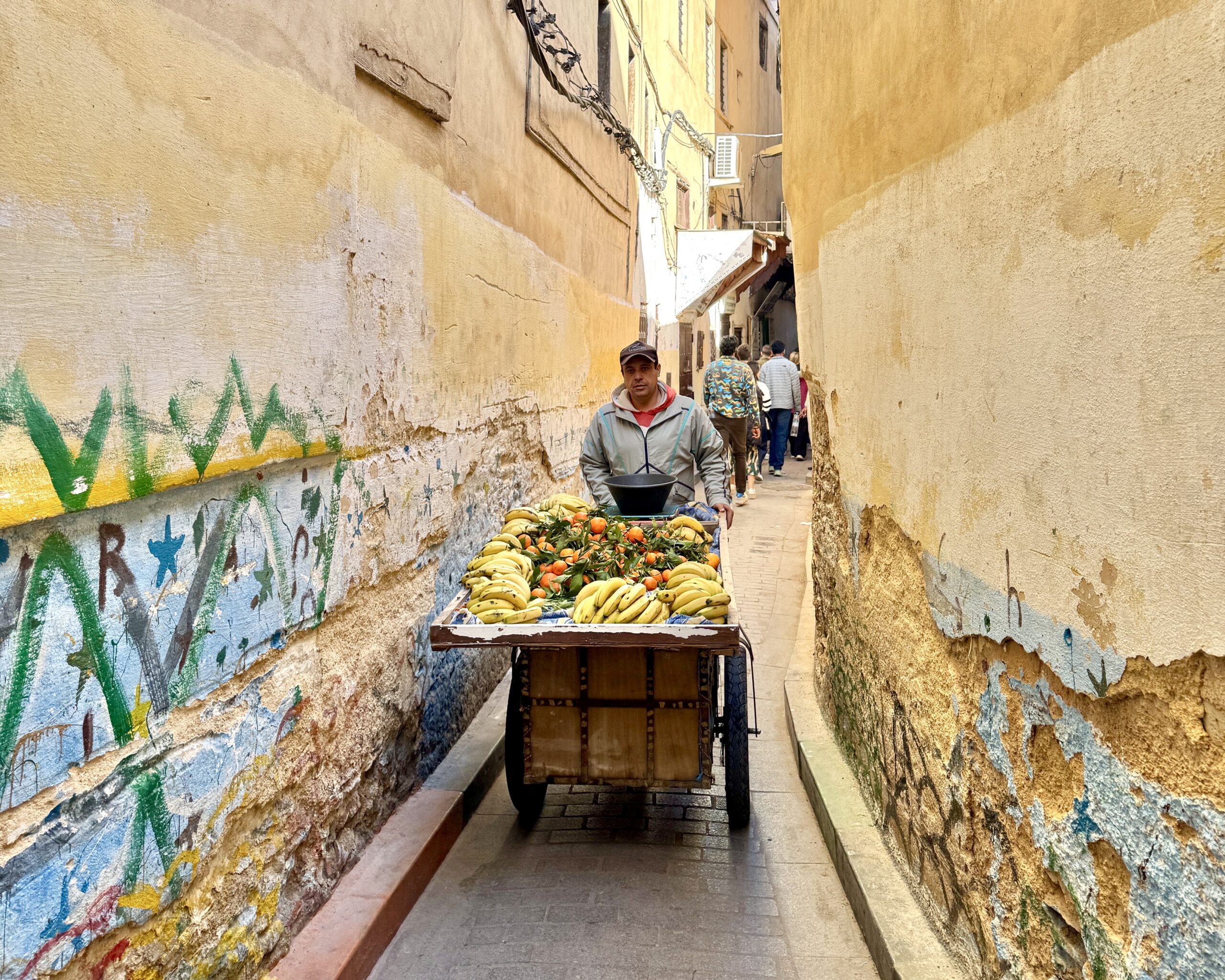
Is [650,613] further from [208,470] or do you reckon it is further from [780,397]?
[780,397]

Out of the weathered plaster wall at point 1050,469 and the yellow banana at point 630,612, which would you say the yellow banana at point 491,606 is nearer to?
the yellow banana at point 630,612

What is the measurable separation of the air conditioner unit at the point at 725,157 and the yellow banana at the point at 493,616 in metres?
20.2

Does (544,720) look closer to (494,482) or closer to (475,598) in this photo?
(475,598)


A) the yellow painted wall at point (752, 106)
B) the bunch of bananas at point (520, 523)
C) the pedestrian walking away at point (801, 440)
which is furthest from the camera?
the yellow painted wall at point (752, 106)

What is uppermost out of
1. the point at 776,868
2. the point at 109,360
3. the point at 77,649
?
the point at 109,360

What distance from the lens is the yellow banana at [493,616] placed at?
3.35m

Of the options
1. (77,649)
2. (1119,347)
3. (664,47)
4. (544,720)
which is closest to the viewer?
(1119,347)

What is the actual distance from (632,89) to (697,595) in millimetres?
10800

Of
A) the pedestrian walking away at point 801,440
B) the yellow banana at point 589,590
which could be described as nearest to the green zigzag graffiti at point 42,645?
the yellow banana at point 589,590

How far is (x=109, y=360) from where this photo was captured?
2160 mm

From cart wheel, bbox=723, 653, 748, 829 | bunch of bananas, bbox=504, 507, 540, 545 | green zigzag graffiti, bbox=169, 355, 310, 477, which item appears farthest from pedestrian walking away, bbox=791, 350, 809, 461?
green zigzag graffiti, bbox=169, 355, 310, 477

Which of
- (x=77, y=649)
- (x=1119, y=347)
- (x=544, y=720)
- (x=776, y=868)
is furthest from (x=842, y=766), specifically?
(x=77, y=649)

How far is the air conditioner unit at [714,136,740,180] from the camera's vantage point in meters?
22.1

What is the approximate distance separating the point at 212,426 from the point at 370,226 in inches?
52.0
